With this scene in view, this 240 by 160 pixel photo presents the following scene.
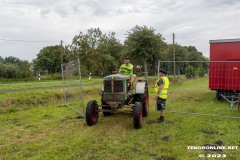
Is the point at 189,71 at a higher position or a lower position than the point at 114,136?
higher

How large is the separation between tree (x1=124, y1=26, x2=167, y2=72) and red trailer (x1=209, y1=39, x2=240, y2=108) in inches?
378

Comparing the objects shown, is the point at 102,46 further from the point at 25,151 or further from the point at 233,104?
the point at 25,151

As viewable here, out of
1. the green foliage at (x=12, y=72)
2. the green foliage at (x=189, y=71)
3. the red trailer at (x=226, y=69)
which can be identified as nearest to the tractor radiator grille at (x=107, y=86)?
the red trailer at (x=226, y=69)

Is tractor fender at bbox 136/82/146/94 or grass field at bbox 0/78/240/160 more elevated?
tractor fender at bbox 136/82/146/94

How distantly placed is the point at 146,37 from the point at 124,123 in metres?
13.9

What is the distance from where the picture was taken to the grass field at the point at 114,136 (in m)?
4.29

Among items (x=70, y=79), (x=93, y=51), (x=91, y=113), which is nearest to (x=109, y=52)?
(x=93, y=51)

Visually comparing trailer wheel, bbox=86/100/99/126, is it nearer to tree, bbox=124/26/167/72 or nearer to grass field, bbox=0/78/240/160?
grass field, bbox=0/78/240/160

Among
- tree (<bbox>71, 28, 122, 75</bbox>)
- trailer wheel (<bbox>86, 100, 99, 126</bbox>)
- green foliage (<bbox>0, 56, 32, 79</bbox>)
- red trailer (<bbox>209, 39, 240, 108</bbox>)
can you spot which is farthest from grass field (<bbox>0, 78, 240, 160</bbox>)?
tree (<bbox>71, 28, 122, 75</bbox>)

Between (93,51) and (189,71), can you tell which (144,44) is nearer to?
(189,71)

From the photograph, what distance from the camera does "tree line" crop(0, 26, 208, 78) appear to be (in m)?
19.6

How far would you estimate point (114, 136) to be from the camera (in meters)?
5.31

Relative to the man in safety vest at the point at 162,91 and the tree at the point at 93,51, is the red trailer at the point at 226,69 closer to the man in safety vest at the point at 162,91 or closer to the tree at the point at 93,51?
the man in safety vest at the point at 162,91

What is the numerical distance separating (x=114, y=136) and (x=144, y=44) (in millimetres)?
15232
